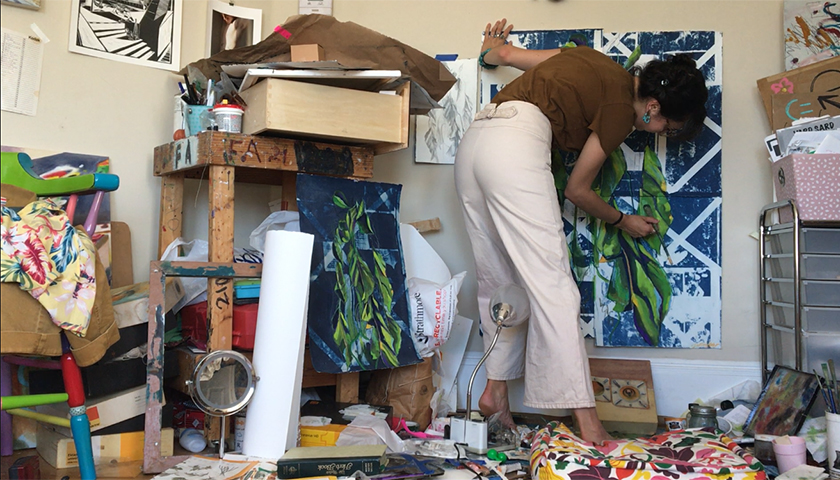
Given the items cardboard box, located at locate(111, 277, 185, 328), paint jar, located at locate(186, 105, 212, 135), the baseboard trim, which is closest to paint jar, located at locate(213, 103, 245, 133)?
paint jar, located at locate(186, 105, 212, 135)

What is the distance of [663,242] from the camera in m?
→ 2.48

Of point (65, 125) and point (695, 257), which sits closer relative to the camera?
point (65, 125)

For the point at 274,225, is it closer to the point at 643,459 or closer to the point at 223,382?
the point at 223,382

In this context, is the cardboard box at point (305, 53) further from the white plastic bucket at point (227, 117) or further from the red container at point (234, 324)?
the red container at point (234, 324)

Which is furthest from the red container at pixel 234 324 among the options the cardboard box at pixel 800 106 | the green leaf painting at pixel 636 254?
the cardboard box at pixel 800 106

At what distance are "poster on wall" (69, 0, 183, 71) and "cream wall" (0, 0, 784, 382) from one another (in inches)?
1.3

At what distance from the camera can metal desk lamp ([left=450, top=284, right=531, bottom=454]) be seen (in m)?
1.79

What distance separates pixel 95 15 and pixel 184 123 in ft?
1.58

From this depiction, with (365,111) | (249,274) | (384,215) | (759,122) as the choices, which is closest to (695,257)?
(759,122)

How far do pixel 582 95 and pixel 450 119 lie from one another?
73 cm

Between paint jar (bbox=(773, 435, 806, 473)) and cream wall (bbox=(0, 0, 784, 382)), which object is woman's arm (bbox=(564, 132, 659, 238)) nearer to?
cream wall (bbox=(0, 0, 784, 382))

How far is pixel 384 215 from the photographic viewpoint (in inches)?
85.7

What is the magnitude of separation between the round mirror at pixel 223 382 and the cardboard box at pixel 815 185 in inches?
68.3

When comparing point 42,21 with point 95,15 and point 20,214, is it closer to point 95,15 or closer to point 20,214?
point 95,15
